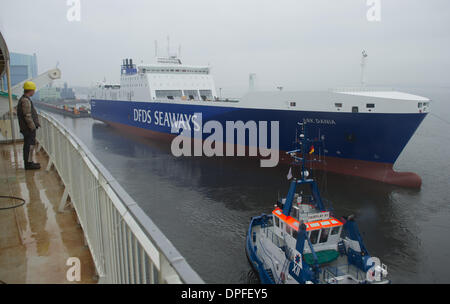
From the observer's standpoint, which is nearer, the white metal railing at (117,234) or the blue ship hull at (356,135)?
the white metal railing at (117,234)

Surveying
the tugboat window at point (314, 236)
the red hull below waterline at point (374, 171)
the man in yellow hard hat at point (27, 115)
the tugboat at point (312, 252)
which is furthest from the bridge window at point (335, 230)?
the red hull below waterline at point (374, 171)

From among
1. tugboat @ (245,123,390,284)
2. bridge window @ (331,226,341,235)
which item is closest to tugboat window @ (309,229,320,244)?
tugboat @ (245,123,390,284)

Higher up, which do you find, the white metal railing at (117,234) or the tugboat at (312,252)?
the white metal railing at (117,234)

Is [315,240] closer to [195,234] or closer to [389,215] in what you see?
[195,234]

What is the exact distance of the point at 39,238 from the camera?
3391 mm

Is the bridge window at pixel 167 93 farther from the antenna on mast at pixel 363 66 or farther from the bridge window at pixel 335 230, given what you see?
the bridge window at pixel 335 230

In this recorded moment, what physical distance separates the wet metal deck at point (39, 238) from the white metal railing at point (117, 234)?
21 centimetres

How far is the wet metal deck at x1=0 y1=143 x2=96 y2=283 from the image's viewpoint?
2783mm

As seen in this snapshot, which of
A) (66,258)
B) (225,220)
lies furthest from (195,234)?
(66,258)

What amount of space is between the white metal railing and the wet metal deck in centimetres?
21

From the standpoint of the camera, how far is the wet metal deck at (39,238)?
2.78m

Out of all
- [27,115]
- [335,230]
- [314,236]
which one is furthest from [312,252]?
[27,115]

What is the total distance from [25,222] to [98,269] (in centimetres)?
160

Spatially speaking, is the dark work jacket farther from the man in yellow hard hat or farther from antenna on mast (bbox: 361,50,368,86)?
antenna on mast (bbox: 361,50,368,86)
